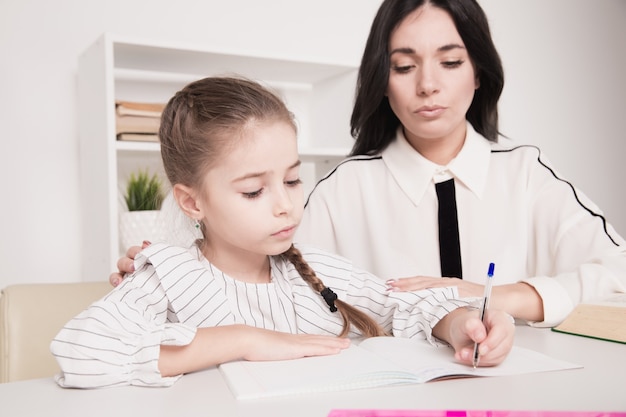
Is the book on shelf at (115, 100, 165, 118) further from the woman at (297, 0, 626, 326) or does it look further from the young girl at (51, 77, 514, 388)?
the young girl at (51, 77, 514, 388)

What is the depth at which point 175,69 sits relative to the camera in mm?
2713

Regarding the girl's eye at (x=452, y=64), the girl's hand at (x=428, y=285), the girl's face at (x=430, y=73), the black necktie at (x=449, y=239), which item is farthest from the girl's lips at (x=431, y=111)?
the girl's hand at (x=428, y=285)

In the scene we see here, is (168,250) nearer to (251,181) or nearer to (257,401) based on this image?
(251,181)

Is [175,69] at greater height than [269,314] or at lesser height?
greater

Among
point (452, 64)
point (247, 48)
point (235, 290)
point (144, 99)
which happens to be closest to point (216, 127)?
point (235, 290)

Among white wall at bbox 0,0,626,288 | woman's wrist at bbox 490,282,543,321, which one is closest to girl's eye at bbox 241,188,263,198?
woman's wrist at bbox 490,282,543,321

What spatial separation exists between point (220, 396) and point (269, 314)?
0.42 meters

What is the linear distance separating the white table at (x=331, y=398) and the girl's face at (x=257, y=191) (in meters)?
0.27

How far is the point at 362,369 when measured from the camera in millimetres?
871

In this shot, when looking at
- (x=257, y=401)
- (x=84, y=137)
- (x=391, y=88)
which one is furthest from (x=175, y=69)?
(x=257, y=401)

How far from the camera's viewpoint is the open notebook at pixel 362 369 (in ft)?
2.71

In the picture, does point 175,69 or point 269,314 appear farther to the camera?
point 175,69

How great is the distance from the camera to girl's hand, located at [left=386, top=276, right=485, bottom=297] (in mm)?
1275

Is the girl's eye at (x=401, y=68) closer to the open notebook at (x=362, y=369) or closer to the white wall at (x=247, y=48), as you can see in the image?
the open notebook at (x=362, y=369)
